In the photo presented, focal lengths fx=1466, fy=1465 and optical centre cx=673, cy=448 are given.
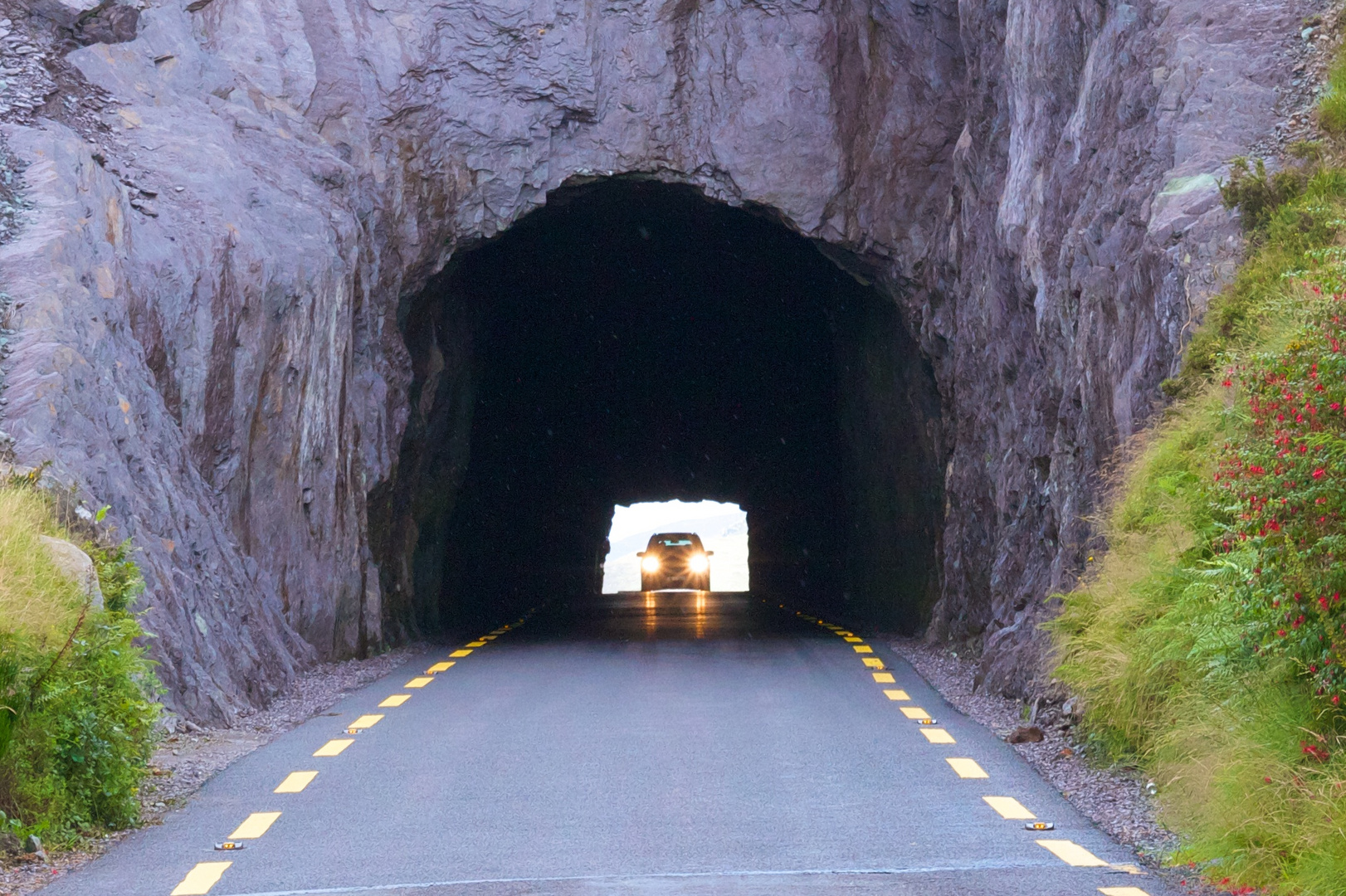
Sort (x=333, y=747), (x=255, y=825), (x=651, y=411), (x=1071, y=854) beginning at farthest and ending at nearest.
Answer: (x=651, y=411) → (x=333, y=747) → (x=255, y=825) → (x=1071, y=854)

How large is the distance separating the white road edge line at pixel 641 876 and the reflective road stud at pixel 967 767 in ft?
7.62

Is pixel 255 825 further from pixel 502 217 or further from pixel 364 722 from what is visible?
pixel 502 217

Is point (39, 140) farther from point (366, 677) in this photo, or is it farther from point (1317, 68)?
point (1317, 68)

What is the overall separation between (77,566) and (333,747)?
7.84ft

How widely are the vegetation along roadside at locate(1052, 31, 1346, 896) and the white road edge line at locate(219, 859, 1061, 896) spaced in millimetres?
978

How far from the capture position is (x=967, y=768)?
29.4 feet

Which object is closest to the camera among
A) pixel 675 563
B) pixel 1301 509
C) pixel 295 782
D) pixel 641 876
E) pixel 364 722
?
pixel 1301 509

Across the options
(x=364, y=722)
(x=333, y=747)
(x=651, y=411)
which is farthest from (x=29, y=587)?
(x=651, y=411)

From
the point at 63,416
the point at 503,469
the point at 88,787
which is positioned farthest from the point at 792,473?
the point at 88,787

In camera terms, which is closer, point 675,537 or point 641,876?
point 641,876

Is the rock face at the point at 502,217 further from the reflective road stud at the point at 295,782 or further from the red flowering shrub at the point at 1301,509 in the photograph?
the red flowering shrub at the point at 1301,509

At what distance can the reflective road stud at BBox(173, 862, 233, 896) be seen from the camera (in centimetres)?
614

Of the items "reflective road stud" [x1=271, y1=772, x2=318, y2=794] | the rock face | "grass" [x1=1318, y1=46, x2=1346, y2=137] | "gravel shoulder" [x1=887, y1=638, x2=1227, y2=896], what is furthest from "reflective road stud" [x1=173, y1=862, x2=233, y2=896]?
"grass" [x1=1318, y1=46, x2=1346, y2=137]

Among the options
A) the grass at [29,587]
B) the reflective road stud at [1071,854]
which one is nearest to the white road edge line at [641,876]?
the reflective road stud at [1071,854]
